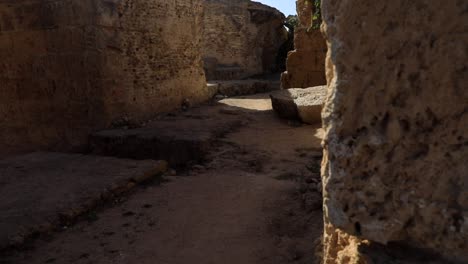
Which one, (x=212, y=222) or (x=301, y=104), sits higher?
(x=301, y=104)

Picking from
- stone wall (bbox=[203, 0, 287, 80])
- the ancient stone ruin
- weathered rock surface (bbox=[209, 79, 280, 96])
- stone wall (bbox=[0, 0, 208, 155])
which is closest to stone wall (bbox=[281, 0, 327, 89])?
the ancient stone ruin

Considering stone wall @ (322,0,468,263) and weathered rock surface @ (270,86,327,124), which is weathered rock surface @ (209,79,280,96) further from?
stone wall @ (322,0,468,263)

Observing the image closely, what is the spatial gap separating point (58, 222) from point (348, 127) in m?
3.05

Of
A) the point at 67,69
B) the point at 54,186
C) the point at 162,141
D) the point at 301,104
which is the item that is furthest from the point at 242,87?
the point at 54,186

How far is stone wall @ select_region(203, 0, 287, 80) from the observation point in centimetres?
1577

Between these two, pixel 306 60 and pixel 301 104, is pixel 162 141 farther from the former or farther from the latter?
pixel 306 60

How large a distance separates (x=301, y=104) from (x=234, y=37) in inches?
369

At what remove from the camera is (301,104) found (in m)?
7.34

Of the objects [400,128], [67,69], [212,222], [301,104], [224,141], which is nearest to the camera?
[400,128]

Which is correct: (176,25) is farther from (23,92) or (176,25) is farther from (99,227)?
(99,227)

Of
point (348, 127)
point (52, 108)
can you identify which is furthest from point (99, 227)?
point (52, 108)

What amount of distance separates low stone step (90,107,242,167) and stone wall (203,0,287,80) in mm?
9136

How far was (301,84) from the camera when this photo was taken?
32.1 feet

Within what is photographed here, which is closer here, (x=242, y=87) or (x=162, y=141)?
(x=162, y=141)
